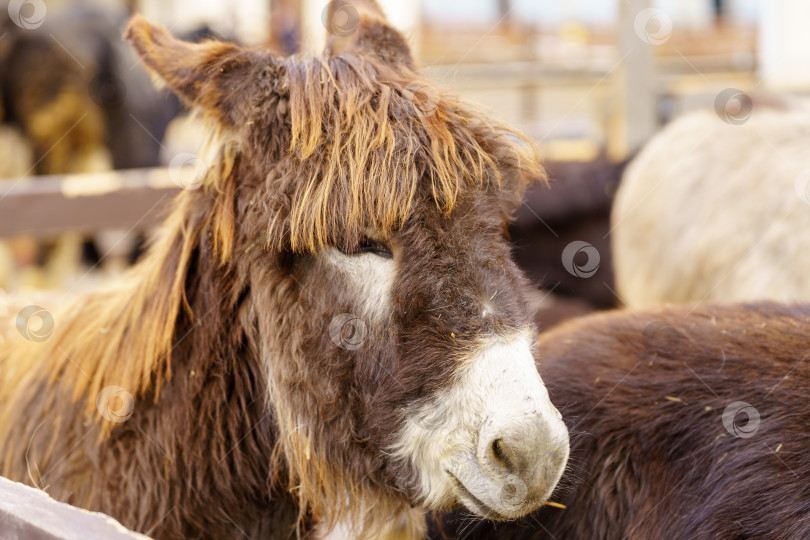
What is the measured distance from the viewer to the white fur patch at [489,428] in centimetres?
164

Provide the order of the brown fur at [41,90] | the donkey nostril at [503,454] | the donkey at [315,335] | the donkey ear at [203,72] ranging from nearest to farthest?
1. the donkey nostril at [503,454]
2. the donkey at [315,335]
3. the donkey ear at [203,72]
4. the brown fur at [41,90]

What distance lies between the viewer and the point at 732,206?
398 centimetres

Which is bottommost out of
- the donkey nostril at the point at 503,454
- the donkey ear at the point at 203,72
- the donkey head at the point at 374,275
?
the donkey nostril at the point at 503,454

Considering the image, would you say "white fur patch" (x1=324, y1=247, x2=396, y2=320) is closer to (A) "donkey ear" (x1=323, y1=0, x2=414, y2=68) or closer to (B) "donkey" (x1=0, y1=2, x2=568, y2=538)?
(B) "donkey" (x1=0, y1=2, x2=568, y2=538)

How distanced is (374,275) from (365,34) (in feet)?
2.89

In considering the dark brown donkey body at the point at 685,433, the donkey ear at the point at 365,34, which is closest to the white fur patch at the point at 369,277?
the dark brown donkey body at the point at 685,433

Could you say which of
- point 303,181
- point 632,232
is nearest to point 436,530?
point 303,181

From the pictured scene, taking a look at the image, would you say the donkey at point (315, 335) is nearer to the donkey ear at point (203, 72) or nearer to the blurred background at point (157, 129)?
the donkey ear at point (203, 72)

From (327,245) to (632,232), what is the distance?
3281mm

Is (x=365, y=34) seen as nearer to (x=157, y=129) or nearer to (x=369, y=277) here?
(x=369, y=277)

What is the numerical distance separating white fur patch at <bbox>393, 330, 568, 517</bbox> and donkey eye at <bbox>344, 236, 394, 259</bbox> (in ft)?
1.08

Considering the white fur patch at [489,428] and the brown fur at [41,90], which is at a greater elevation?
the brown fur at [41,90]

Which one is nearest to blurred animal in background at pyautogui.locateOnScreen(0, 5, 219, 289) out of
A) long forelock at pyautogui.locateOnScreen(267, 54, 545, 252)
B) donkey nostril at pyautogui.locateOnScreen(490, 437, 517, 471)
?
long forelock at pyautogui.locateOnScreen(267, 54, 545, 252)

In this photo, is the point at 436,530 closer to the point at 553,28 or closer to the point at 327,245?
the point at 327,245
